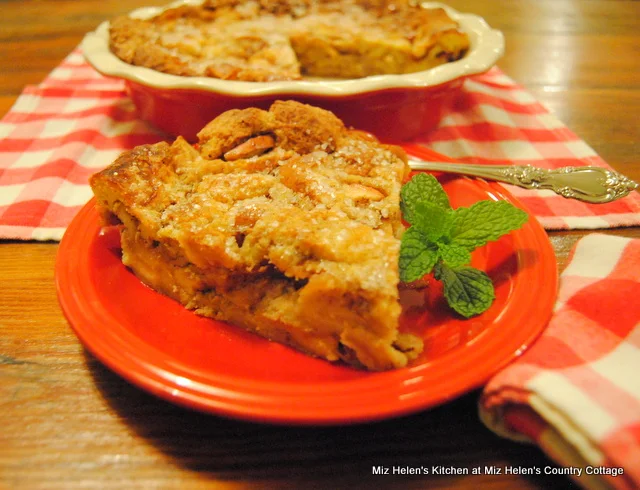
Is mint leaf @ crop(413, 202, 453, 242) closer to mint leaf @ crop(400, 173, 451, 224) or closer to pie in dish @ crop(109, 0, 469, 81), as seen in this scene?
mint leaf @ crop(400, 173, 451, 224)

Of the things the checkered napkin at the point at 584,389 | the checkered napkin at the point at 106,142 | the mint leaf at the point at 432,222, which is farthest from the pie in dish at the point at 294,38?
the checkered napkin at the point at 584,389

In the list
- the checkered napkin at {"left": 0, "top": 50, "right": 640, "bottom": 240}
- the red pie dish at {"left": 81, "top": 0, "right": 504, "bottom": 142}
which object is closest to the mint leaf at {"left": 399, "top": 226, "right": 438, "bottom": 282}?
the checkered napkin at {"left": 0, "top": 50, "right": 640, "bottom": 240}

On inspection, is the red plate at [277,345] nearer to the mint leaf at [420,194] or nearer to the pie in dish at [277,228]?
the pie in dish at [277,228]

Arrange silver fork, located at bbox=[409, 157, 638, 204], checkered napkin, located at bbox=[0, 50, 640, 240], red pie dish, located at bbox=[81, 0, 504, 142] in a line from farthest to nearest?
red pie dish, located at bbox=[81, 0, 504, 142] < checkered napkin, located at bbox=[0, 50, 640, 240] < silver fork, located at bbox=[409, 157, 638, 204]

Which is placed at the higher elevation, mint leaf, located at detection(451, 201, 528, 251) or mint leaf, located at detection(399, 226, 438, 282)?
mint leaf, located at detection(451, 201, 528, 251)

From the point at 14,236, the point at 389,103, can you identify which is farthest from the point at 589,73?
the point at 14,236

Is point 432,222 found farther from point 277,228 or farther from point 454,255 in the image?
point 277,228

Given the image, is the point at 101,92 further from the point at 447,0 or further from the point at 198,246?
the point at 447,0
